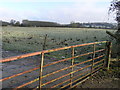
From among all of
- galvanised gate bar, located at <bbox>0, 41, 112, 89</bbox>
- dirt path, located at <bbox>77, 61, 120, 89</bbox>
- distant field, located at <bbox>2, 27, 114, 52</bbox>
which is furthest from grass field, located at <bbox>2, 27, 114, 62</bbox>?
galvanised gate bar, located at <bbox>0, 41, 112, 89</bbox>

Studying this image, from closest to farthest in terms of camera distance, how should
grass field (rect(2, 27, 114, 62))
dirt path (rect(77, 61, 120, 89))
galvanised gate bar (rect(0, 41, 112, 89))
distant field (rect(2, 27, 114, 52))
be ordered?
1. galvanised gate bar (rect(0, 41, 112, 89))
2. dirt path (rect(77, 61, 120, 89))
3. grass field (rect(2, 27, 114, 62))
4. distant field (rect(2, 27, 114, 52))

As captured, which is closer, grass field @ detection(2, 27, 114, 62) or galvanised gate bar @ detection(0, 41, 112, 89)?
galvanised gate bar @ detection(0, 41, 112, 89)

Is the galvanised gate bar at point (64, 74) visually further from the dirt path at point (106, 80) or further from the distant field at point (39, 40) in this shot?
the distant field at point (39, 40)

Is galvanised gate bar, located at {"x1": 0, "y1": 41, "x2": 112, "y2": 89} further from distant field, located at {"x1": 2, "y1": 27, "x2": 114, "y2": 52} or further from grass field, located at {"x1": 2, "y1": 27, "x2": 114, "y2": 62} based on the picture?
distant field, located at {"x1": 2, "y1": 27, "x2": 114, "y2": 52}

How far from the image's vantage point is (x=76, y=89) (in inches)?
153

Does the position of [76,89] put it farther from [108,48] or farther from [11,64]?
[11,64]

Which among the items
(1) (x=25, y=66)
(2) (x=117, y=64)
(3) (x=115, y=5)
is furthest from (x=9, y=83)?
(3) (x=115, y=5)

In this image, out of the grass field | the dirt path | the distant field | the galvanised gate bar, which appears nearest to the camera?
the galvanised gate bar

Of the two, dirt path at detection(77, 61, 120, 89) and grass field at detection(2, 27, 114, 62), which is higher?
grass field at detection(2, 27, 114, 62)

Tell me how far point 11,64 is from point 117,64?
4.18 meters

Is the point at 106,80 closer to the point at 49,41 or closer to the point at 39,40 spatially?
the point at 49,41

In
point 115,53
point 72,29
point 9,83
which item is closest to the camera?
point 9,83

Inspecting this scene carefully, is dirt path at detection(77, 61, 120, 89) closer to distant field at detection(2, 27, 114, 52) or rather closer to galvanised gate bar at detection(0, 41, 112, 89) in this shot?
galvanised gate bar at detection(0, 41, 112, 89)

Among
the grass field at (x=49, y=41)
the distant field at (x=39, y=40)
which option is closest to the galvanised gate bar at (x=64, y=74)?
the grass field at (x=49, y=41)
